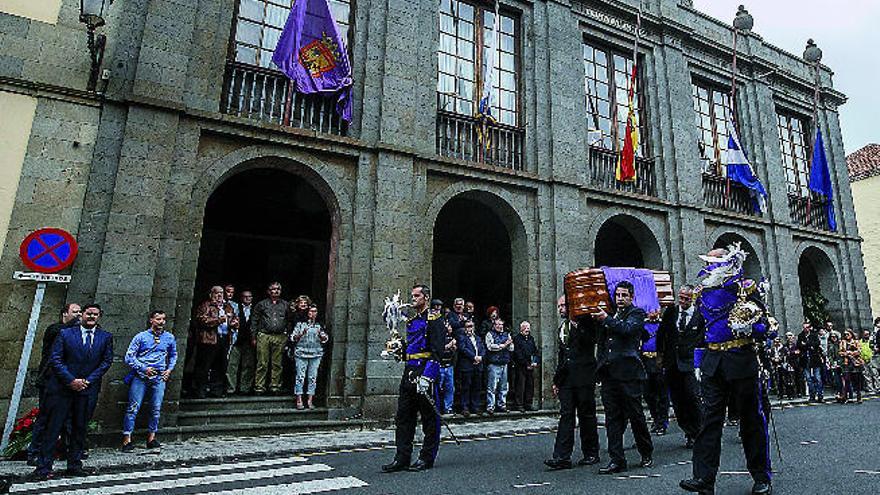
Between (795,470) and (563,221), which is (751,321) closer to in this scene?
(795,470)

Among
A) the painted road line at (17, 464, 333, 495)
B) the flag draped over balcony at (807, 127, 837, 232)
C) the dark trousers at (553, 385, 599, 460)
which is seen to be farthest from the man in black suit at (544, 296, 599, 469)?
the flag draped over balcony at (807, 127, 837, 232)

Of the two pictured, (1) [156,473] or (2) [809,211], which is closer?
(1) [156,473]

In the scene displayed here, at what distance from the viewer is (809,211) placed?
17.2 meters

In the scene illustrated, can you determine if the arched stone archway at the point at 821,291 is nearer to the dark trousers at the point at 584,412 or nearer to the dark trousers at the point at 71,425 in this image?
the dark trousers at the point at 584,412

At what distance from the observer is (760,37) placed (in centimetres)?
1772

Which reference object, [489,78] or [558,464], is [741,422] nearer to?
[558,464]

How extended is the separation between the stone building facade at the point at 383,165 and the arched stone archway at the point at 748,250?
10cm

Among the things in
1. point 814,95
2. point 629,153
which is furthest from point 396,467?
point 814,95

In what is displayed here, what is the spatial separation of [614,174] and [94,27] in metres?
11.5

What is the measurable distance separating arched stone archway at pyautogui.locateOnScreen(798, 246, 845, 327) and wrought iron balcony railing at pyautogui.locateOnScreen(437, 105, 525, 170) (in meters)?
11.8

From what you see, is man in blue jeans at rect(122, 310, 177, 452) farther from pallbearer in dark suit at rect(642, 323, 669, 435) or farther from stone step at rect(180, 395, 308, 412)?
pallbearer in dark suit at rect(642, 323, 669, 435)

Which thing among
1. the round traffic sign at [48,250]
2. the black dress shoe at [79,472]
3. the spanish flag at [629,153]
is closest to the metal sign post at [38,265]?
the round traffic sign at [48,250]

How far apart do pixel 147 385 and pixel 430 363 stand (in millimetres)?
4379

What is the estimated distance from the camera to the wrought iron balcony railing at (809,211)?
673 inches
